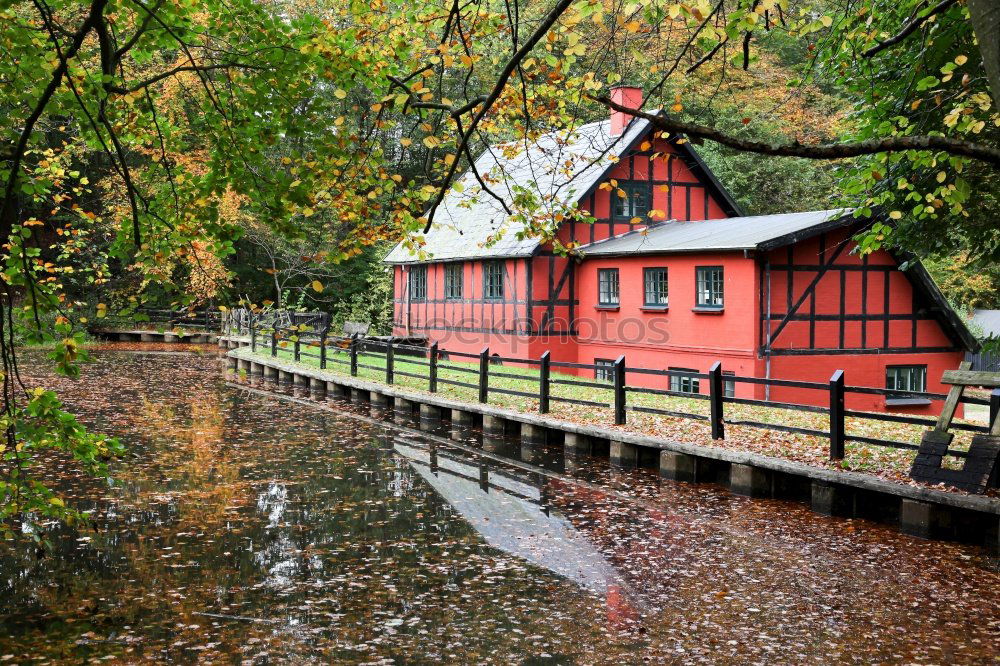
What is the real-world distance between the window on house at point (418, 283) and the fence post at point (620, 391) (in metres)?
19.9

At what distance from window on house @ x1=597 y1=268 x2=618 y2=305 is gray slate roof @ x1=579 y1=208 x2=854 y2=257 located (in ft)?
2.12

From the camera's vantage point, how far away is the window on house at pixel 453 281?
106ft

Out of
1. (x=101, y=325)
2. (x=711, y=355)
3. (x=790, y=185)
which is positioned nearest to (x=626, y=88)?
(x=711, y=355)

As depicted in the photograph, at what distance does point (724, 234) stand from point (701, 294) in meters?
1.66

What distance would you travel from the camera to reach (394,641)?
7211mm

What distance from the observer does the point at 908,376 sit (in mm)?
23766

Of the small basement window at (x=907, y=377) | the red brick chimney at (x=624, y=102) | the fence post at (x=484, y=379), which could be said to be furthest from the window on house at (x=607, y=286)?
the fence post at (x=484, y=379)

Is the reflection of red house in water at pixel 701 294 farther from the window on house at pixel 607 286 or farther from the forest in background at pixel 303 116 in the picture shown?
the forest in background at pixel 303 116

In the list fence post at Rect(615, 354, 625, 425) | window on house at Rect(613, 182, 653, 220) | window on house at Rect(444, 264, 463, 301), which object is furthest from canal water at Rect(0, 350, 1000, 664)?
window on house at Rect(444, 264, 463, 301)

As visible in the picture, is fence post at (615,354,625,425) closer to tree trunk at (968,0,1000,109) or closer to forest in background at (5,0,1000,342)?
forest in background at (5,0,1000,342)

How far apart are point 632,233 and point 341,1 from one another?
18590 millimetres

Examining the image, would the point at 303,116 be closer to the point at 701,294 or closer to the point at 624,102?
the point at 701,294

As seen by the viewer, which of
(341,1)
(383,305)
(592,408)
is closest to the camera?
(341,1)

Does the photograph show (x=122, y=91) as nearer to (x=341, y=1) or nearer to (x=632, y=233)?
(x=341, y=1)
